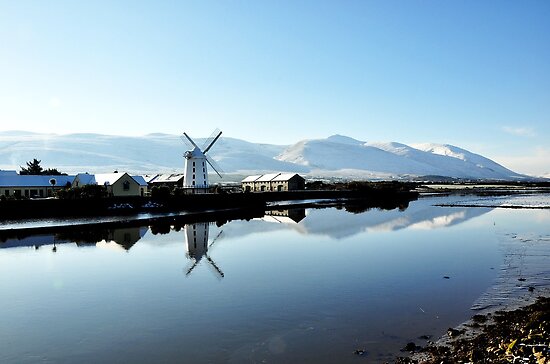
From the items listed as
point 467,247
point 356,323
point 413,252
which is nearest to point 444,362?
point 356,323

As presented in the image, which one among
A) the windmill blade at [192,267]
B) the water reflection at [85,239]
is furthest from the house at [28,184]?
the windmill blade at [192,267]

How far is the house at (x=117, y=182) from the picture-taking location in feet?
185

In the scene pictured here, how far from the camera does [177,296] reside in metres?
16.5

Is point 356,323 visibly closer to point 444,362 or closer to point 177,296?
point 444,362

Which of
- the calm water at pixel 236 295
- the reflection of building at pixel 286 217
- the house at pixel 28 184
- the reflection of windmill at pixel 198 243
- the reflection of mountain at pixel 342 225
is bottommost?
the calm water at pixel 236 295

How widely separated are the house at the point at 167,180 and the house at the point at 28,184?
25999mm

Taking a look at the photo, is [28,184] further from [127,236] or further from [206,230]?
[206,230]

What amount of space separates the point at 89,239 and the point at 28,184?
28.9m

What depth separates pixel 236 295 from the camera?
1655cm

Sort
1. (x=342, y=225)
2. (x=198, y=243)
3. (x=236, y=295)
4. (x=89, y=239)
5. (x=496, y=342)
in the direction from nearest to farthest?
(x=496, y=342)
(x=236, y=295)
(x=198, y=243)
(x=89, y=239)
(x=342, y=225)

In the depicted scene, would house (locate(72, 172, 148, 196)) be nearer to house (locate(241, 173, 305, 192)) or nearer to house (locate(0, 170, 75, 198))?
house (locate(0, 170, 75, 198))

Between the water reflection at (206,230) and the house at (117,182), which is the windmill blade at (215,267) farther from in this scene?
the house at (117,182)

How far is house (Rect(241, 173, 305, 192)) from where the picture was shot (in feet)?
300

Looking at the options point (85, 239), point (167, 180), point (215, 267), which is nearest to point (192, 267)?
point (215, 267)
